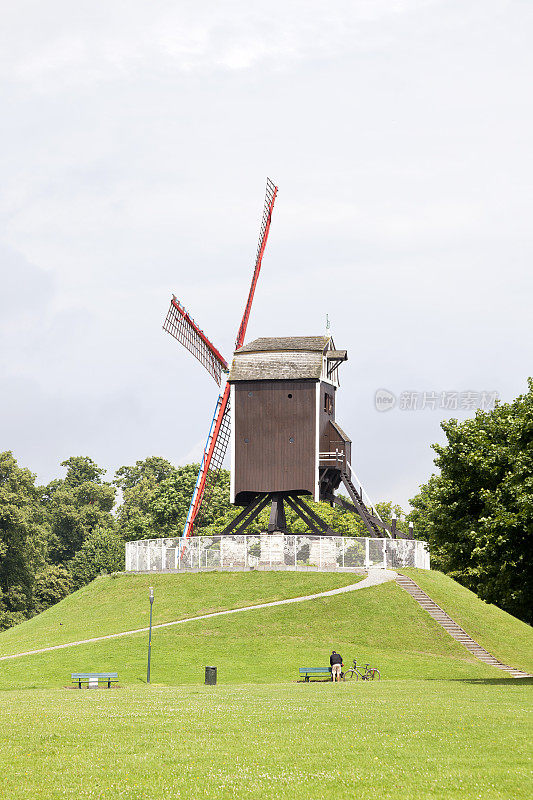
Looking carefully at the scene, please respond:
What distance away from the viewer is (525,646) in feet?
164

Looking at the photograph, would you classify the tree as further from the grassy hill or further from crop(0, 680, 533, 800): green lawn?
crop(0, 680, 533, 800): green lawn

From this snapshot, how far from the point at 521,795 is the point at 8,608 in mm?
81319

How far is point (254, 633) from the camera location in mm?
47719

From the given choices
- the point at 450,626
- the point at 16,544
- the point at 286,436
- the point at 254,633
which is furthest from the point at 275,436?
the point at 16,544

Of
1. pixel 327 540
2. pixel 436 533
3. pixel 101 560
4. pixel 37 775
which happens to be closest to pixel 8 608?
pixel 101 560

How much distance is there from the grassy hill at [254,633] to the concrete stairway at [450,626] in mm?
570

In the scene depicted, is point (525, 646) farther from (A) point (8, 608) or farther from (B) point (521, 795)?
(A) point (8, 608)

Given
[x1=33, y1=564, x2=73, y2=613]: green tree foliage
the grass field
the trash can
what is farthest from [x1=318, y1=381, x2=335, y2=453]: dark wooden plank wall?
[x1=33, y1=564, x2=73, y2=613]: green tree foliage

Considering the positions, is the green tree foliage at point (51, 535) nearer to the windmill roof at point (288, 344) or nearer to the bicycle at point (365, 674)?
the windmill roof at point (288, 344)

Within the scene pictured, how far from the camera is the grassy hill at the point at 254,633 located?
42.0 meters

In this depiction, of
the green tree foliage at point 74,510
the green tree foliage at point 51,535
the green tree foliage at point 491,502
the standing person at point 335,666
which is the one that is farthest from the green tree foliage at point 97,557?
the green tree foliage at point 491,502

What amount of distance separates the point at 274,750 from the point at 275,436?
4445cm

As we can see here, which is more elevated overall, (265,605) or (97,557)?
(97,557)

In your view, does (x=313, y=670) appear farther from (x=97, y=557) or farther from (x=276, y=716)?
(x=97, y=557)
